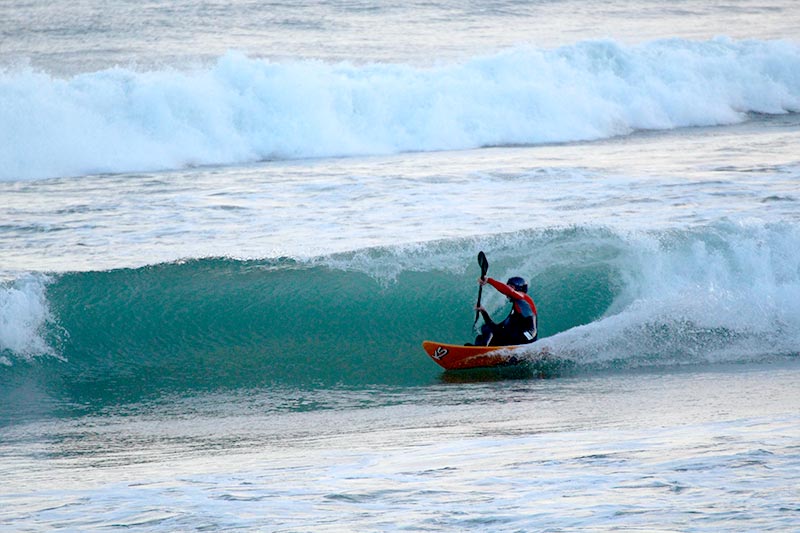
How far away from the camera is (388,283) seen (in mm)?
11984

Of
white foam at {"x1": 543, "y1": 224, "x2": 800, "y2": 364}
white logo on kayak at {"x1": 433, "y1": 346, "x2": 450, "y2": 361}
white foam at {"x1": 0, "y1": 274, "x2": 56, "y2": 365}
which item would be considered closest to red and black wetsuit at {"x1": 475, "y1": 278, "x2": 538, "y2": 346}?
white foam at {"x1": 543, "y1": 224, "x2": 800, "y2": 364}

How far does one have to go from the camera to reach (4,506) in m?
5.18

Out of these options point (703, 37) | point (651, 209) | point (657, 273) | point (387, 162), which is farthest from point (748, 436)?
point (703, 37)

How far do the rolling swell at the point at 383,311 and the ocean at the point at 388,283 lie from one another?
36mm

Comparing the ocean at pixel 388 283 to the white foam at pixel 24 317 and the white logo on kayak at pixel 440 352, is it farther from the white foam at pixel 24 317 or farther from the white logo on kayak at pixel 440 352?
the white logo on kayak at pixel 440 352

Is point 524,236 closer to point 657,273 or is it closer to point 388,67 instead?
point 657,273

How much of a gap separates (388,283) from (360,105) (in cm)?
1257

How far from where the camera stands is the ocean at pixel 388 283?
17.4 feet

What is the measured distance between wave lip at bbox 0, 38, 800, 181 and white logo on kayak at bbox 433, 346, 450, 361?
11.6 m

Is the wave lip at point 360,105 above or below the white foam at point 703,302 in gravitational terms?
above

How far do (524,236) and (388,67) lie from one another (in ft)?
46.7

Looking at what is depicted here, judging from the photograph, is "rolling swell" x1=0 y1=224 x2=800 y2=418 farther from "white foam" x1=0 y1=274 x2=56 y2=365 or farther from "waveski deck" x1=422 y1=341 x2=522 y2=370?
"waveski deck" x1=422 y1=341 x2=522 y2=370

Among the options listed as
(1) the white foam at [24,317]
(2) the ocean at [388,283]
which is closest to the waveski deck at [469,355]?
(2) the ocean at [388,283]

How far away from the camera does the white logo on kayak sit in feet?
32.0
